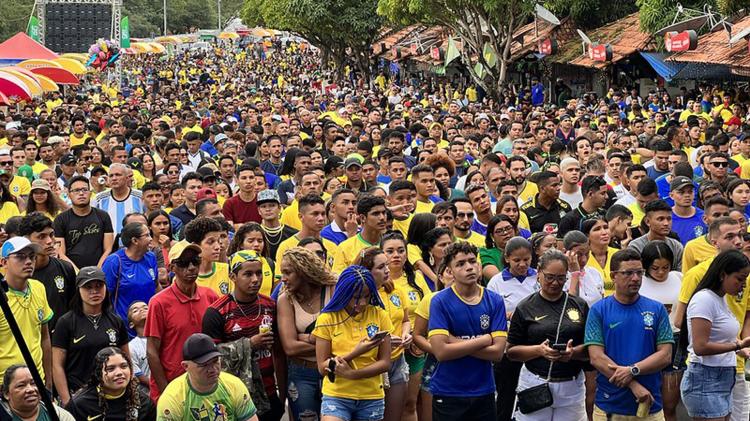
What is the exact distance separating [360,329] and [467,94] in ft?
101

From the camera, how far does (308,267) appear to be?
711 centimetres

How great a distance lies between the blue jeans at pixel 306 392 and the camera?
7242 mm

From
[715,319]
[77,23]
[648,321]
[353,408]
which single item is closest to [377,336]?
[353,408]

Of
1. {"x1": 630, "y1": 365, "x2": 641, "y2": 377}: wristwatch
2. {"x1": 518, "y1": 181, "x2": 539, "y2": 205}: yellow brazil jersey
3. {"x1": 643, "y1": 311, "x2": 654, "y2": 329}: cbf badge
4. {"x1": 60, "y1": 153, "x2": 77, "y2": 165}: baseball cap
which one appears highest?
{"x1": 643, "y1": 311, "x2": 654, "y2": 329}: cbf badge

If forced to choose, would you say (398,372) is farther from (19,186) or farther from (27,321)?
(19,186)

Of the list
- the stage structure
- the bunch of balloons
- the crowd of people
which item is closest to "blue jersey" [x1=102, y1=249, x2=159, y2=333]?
the crowd of people

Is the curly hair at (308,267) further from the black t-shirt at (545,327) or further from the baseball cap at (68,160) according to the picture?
the baseball cap at (68,160)

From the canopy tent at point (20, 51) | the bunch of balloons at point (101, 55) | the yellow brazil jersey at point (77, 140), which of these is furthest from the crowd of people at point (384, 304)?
the bunch of balloons at point (101, 55)

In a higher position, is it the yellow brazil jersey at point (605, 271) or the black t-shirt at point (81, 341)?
the yellow brazil jersey at point (605, 271)

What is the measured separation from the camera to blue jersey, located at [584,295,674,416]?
22.9 feet

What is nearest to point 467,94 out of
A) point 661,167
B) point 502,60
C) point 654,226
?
point 502,60

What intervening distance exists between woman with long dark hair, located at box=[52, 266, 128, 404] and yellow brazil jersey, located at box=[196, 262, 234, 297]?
2.69 feet

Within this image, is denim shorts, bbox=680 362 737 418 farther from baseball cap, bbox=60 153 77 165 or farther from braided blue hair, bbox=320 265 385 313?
baseball cap, bbox=60 153 77 165

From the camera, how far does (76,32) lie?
48375 mm
